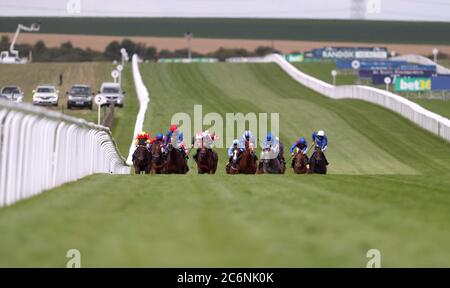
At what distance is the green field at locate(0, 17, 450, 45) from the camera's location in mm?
110125

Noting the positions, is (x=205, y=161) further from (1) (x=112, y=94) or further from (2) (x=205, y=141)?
(1) (x=112, y=94)

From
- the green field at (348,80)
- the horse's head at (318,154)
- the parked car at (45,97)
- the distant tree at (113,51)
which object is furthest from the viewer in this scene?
the distant tree at (113,51)

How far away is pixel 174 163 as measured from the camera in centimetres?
2405

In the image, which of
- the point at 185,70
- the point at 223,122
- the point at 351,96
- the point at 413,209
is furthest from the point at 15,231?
the point at 185,70

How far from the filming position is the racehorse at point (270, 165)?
82.1ft

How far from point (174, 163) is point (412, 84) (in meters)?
36.9

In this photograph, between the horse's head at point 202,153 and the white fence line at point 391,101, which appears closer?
the horse's head at point 202,153

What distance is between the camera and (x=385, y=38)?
115m

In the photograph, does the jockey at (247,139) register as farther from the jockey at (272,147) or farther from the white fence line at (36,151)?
the white fence line at (36,151)

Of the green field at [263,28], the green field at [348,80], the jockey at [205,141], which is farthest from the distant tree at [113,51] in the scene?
the jockey at [205,141]

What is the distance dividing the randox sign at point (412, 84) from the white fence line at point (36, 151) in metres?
41.5

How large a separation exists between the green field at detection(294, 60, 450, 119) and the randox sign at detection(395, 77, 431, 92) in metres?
0.45

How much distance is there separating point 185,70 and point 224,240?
73229 millimetres

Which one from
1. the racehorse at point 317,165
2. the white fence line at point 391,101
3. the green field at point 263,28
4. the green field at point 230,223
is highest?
the green field at point 263,28
